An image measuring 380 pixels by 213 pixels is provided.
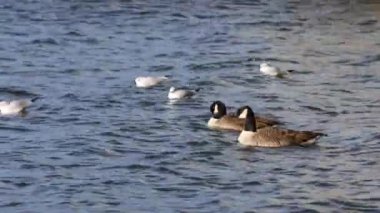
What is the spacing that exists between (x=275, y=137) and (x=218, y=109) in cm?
161

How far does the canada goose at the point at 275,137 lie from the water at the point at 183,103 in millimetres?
157

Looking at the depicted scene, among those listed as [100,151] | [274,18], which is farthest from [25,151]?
[274,18]

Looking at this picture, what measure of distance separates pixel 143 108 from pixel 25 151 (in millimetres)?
3050

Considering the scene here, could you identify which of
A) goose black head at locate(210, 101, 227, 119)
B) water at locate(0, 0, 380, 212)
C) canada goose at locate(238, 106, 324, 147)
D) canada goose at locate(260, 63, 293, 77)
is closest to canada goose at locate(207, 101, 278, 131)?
goose black head at locate(210, 101, 227, 119)

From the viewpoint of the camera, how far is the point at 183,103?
18359 millimetres

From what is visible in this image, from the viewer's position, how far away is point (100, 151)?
15508 millimetres

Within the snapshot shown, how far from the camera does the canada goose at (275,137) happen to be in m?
15.8

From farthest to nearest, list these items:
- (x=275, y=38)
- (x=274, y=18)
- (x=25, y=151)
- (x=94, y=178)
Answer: (x=274, y=18) → (x=275, y=38) → (x=25, y=151) → (x=94, y=178)

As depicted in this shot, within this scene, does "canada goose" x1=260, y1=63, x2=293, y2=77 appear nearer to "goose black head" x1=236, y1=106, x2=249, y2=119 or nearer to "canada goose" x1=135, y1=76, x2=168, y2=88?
"canada goose" x1=135, y1=76, x2=168, y2=88

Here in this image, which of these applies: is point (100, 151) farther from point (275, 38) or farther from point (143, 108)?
point (275, 38)

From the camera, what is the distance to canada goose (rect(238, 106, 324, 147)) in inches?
622

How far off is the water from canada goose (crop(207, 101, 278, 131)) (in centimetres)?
15

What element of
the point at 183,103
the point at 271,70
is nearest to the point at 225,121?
the point at 183,103

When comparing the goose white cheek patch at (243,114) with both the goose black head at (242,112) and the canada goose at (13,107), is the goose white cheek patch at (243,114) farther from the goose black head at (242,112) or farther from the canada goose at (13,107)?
the canada goose at (13,107)
